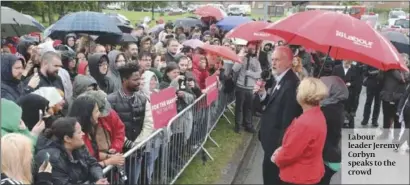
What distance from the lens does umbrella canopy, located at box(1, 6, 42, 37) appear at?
7430 mm

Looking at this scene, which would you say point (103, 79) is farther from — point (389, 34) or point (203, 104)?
point (389, 34)

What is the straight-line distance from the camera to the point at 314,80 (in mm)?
4246

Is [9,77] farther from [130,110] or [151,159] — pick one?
[151,159]

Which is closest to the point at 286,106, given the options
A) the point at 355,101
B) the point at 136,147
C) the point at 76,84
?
the point at 136,147

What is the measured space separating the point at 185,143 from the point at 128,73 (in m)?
1.92

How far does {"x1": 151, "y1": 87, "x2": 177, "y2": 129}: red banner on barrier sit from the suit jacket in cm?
119

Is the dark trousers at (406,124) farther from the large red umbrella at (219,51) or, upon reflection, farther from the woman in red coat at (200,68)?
the woman in red coat at (200,68)

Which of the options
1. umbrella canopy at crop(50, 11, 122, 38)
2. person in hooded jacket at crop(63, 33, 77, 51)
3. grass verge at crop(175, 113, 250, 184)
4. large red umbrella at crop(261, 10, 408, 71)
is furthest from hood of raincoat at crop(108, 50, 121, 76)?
person in hooded jacket at crop(63, 33, 77, 51)

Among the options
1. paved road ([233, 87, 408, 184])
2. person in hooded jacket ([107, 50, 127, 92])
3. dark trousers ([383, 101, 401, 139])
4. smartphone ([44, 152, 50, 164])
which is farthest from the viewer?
dark trousers ([383, 101, 401, 139])

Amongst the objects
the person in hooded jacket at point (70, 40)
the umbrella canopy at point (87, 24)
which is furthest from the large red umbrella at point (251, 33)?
the person in hooded jacket at point (70, 40)

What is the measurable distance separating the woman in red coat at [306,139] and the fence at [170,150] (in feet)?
4.77

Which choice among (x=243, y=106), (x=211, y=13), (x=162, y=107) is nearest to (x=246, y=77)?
(x=243, y=106)

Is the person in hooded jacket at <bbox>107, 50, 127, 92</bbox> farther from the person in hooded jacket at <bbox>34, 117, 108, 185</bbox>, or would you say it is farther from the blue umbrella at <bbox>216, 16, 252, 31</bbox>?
the blue umbrella at <bbox>216, 16, 252, 31</bbox>

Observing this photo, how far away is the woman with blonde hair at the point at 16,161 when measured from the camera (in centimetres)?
300
